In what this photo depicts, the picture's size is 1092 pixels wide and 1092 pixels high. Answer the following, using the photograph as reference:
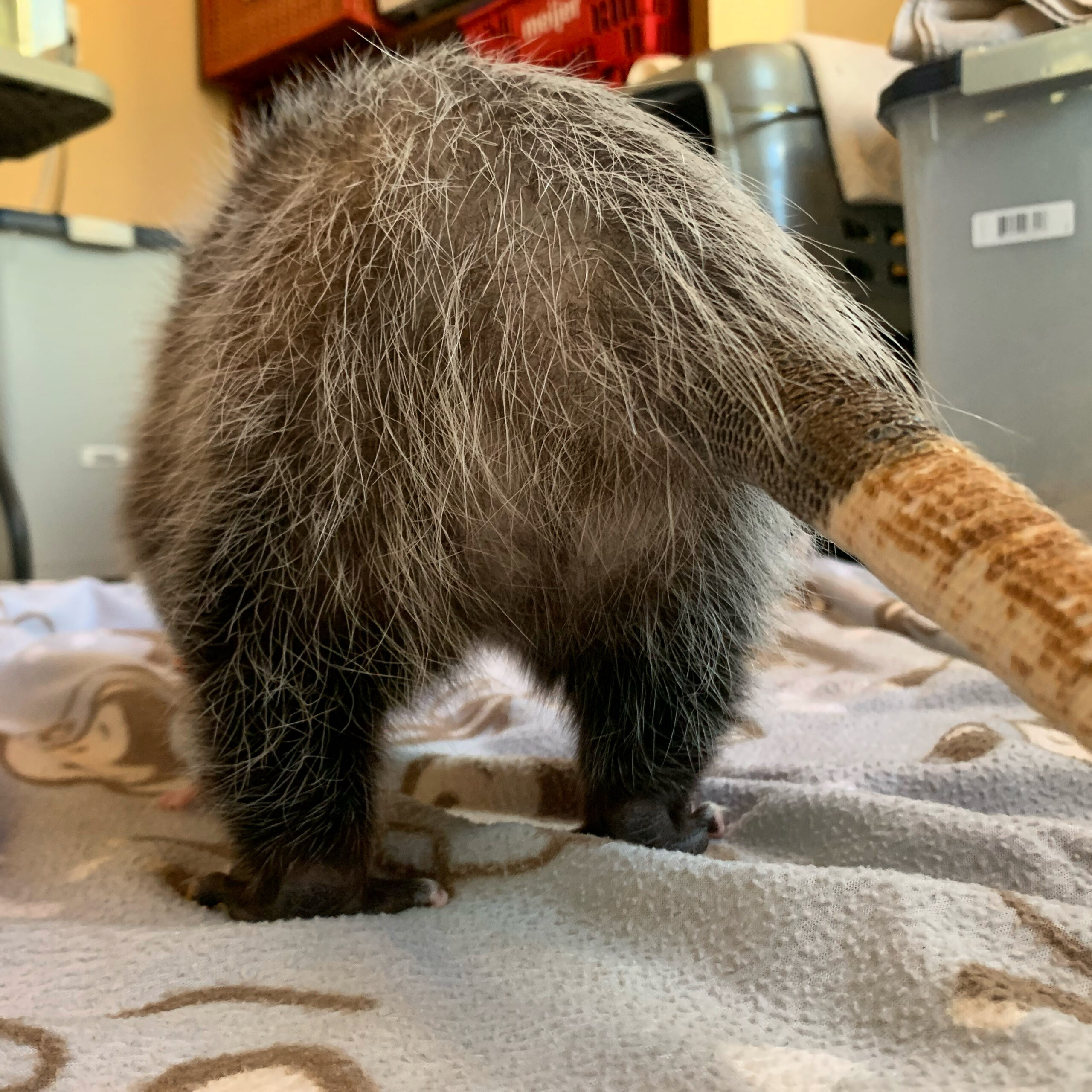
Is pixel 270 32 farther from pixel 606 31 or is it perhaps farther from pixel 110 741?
pixel 110 741

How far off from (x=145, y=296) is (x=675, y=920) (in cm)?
186

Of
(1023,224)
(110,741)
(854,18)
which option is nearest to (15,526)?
(110,741)

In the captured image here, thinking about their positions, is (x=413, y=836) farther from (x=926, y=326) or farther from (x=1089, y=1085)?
(x=926, y=326)

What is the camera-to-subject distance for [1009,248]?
4.31 ft

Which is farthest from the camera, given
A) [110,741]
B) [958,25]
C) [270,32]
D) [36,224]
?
[270,32]

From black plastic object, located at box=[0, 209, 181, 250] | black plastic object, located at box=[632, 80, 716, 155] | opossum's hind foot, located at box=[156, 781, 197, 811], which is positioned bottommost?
opossum's hind foot, located at box=[156, 781, 197, 811]

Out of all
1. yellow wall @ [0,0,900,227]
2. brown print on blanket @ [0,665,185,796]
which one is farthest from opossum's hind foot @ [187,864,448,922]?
yellow wall @ [0,0,900,227]

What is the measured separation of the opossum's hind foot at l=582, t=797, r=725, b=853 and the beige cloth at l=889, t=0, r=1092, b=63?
1.10 m

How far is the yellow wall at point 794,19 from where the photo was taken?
6.23 feet

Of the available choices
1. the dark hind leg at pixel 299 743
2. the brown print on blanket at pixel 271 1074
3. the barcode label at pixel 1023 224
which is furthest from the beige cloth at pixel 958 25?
the brown print on blanket at pixel 271 1074

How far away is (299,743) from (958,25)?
1345 millimetres

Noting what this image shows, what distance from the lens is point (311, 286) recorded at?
2.10ft

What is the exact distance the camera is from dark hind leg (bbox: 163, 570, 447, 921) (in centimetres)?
66

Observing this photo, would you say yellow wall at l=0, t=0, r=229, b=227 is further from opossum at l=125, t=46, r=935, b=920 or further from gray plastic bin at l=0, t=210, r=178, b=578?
opossum at l=125, t=46, r=935, b=920
